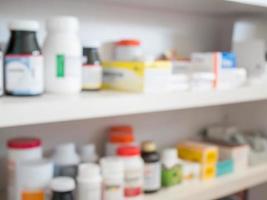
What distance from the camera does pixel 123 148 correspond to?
0.89 metres

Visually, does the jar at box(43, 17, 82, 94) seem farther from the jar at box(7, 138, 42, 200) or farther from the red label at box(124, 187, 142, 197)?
the red label at box(124, 187, 142, 197)

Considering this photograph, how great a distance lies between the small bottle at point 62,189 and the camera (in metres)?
0.73

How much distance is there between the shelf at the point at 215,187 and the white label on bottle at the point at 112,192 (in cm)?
13

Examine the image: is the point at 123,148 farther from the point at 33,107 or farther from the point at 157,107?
the point at 33,107

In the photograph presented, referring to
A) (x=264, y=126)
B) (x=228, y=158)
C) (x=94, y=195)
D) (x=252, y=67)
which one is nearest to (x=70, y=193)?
(x=94, y=195)

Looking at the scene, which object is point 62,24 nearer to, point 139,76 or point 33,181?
point 139,76

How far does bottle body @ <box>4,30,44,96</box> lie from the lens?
26.6 inches

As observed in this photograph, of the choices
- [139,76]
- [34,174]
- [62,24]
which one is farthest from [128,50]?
[34,174]

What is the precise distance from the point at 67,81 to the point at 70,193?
0.69 feet

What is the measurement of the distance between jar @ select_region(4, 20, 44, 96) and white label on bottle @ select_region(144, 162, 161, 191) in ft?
1.19

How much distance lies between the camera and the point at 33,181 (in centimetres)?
75

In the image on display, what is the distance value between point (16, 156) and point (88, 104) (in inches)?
7.5

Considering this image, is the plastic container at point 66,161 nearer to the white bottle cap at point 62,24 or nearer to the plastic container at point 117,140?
the plastic container at point 117,140

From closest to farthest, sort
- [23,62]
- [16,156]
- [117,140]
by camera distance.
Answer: [23,62] < [16,156] < [117,140]
